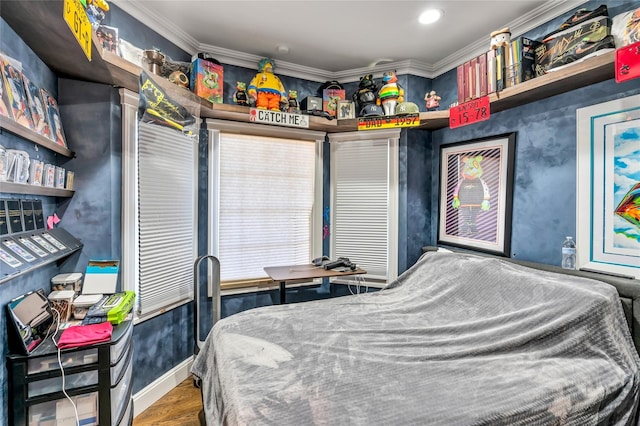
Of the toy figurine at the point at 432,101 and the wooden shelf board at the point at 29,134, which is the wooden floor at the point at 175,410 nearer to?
the wooden shelf board at the point at 29,134

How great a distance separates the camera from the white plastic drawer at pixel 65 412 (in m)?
1.31

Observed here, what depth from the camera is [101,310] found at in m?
1.58

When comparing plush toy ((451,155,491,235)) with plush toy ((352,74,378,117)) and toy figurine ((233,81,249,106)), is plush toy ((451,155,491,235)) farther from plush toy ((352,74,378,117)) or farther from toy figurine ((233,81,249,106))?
toy figurine ((233,81,249,106))

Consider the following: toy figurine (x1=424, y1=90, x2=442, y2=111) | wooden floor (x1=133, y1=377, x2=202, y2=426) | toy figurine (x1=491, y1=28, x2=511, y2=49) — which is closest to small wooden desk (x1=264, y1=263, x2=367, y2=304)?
wooden floor (x1=133, y1=377, x2=202, y2=426)

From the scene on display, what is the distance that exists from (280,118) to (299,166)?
0.62 metres

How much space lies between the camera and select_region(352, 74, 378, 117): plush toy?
2941 mm

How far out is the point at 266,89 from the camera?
2.74 metres

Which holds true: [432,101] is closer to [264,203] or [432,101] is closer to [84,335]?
[264,203]

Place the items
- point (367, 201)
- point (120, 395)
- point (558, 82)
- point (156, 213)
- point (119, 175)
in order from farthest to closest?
point (367, 201) < point (156, 213) < point (119, 175) < point (558, 82) < point (120, 395)

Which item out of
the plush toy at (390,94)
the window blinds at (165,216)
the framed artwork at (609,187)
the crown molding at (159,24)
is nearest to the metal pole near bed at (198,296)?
the window blinds at (165,216)

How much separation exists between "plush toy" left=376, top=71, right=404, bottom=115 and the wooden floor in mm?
2900

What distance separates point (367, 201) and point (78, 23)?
2.55 meters

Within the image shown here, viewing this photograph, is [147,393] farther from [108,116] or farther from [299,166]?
[299,166]

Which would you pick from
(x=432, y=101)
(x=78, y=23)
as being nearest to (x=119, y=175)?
(x=78, y=23)
